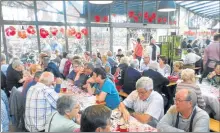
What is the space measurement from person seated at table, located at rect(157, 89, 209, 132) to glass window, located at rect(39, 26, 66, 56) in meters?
5.50

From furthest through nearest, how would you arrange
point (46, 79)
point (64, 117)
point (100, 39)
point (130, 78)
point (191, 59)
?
1. point (100, 39)
2. point (191, 59)
3. point (130, 78)
4. point (46, 79)
5. point (64, 117)

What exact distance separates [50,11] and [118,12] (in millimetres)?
2919

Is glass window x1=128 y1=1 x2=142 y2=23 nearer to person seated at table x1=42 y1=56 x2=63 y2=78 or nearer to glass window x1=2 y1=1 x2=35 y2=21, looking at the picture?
glass window x1=2 y1=1 x2=35 y2=21

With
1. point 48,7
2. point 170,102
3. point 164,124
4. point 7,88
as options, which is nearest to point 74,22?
point 48,7

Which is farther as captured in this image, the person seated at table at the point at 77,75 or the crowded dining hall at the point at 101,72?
the person seated at table at the point at 77,75

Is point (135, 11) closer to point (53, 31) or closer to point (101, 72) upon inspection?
point (53, 31)

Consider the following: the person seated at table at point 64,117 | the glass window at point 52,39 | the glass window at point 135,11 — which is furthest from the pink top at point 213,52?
the glass window at point 135,11

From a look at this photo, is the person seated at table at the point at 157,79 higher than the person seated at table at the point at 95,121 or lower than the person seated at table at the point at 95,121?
lower

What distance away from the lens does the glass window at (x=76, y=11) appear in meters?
7.83

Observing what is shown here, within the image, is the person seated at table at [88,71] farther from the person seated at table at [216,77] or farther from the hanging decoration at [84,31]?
the hanging decoration at [84,31]

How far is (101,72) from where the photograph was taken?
3.14 m

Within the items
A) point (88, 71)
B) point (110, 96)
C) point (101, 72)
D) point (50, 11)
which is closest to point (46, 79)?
point (101, 72)

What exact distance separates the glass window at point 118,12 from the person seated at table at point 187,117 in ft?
23.3

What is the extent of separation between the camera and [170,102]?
4.05 metres
